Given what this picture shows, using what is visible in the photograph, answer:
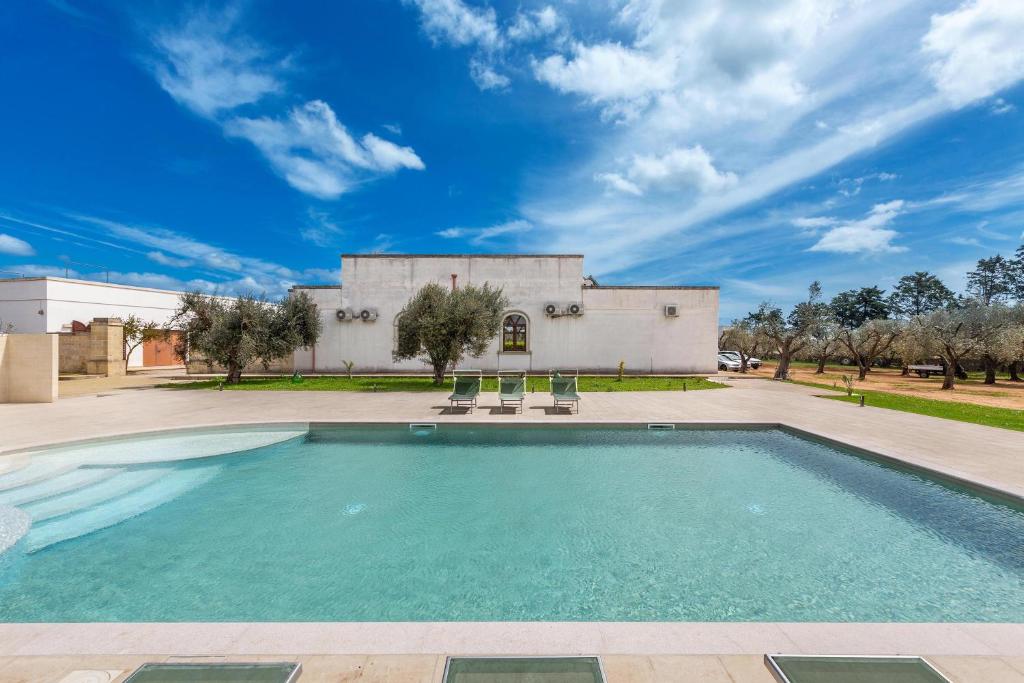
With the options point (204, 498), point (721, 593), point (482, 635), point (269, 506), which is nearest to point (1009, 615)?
point (721, 593)

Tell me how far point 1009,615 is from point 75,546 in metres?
8.54

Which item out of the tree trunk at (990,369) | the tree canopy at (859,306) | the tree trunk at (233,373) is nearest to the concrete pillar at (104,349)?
the tree trunk at (233,373)

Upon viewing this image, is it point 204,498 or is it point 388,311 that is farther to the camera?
point 388,311

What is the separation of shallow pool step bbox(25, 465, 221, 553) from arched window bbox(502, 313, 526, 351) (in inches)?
622

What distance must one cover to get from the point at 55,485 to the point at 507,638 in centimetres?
751

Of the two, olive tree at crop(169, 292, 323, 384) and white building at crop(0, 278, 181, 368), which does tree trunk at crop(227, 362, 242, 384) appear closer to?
olive tree at crop(169, 292, 323, 384)

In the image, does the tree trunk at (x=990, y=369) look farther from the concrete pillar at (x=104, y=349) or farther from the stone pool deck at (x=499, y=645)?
the concrete pillar at (x=104, y=349)

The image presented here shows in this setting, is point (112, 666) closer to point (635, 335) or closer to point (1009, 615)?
point (1009, 615)

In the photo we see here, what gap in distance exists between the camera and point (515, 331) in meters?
21.7

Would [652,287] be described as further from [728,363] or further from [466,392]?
[466,392]

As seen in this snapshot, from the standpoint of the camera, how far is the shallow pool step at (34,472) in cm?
584

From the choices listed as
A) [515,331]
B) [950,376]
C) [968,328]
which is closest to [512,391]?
[515,331]

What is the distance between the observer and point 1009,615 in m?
3.14

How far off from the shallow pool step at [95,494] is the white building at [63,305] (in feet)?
88.3
